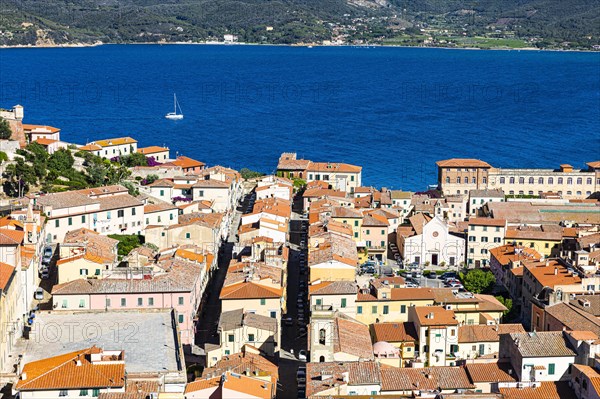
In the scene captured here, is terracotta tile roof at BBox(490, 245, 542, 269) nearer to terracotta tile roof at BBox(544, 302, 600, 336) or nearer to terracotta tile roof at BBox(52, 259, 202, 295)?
terracotta tile roof at BBox(544, 302, 600, 336)

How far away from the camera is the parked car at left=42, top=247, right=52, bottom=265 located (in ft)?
99.8

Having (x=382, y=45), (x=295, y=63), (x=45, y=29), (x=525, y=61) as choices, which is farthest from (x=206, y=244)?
(x=382, y=45)

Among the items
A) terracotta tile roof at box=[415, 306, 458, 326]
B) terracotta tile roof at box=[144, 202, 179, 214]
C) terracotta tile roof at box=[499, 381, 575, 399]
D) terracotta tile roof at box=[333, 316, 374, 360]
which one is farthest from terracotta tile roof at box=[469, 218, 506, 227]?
terracotta tile roof at box=[499, 381, 575, 399]

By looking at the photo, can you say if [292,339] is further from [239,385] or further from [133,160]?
[133,160]

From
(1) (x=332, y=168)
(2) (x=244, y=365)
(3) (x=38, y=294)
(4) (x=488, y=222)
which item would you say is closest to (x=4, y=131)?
(1) (x=332, y=168)

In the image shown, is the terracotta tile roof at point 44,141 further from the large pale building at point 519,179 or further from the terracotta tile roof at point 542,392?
the terracotta tile roof at point 542,392

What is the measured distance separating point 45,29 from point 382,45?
6371 cm

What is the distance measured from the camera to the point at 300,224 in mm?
38688

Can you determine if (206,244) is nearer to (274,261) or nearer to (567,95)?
(274,261)

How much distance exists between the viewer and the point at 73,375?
18547mm

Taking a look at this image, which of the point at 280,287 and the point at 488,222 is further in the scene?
the point at 488,222

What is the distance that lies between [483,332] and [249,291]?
237 inches

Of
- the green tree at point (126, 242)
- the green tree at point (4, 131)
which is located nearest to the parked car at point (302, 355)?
the green tree at point (126, 242)

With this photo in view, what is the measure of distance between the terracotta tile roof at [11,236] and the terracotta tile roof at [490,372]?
1255cm
